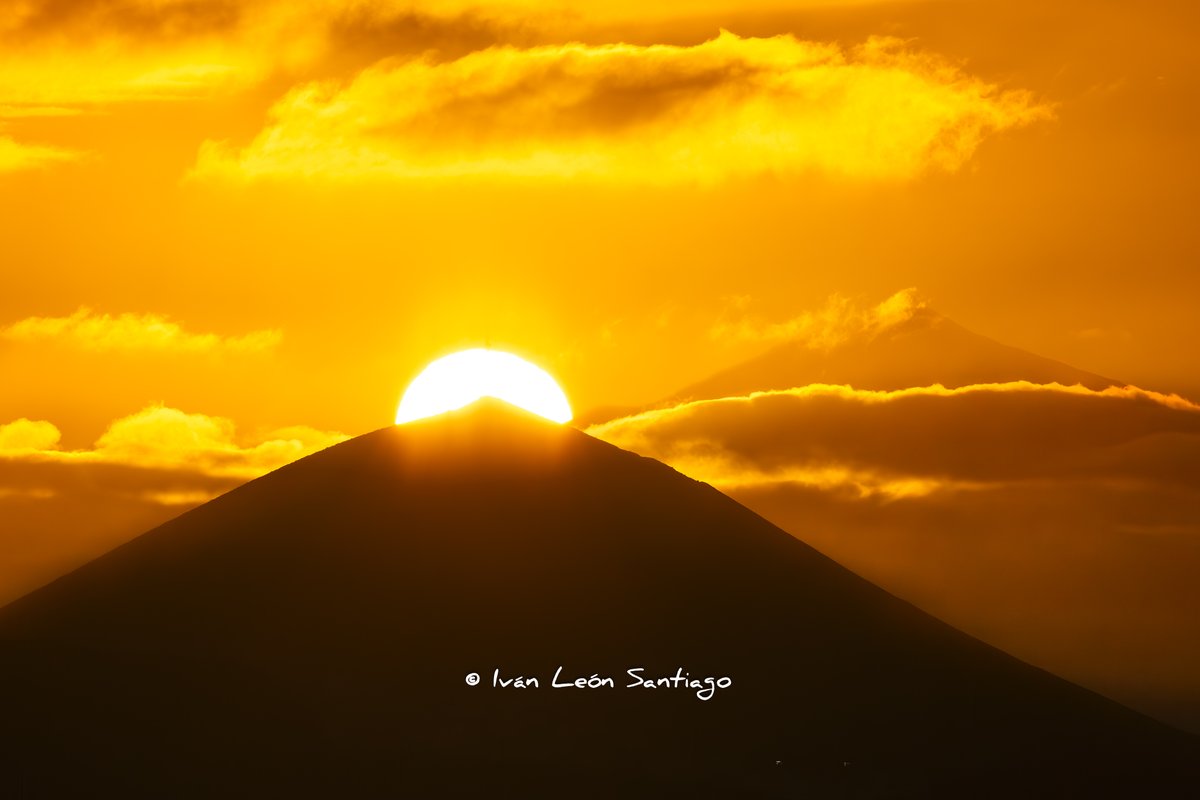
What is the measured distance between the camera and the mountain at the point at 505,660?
7294 centimetres

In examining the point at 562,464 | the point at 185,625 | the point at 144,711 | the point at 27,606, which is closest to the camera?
the point at 144,711

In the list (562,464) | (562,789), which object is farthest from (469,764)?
(562,464)

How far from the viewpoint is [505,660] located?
261 ft

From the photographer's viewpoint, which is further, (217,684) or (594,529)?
(594,529)

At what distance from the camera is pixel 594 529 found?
296 feet

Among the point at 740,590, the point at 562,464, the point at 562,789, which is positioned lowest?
the point at 562,789

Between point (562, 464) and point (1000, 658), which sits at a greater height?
point (562, 464)

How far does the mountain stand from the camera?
72.9 m

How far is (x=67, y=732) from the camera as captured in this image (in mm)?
74312

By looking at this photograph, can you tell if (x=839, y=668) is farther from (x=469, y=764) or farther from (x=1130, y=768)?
(x=469, y=764)

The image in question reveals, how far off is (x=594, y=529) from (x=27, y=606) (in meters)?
31.8

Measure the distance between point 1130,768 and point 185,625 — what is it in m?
47.7

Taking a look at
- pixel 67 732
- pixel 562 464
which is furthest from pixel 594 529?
pixel 67 732

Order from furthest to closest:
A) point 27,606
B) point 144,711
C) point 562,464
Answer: point 562,464 → point 27,606 → point 144,711
